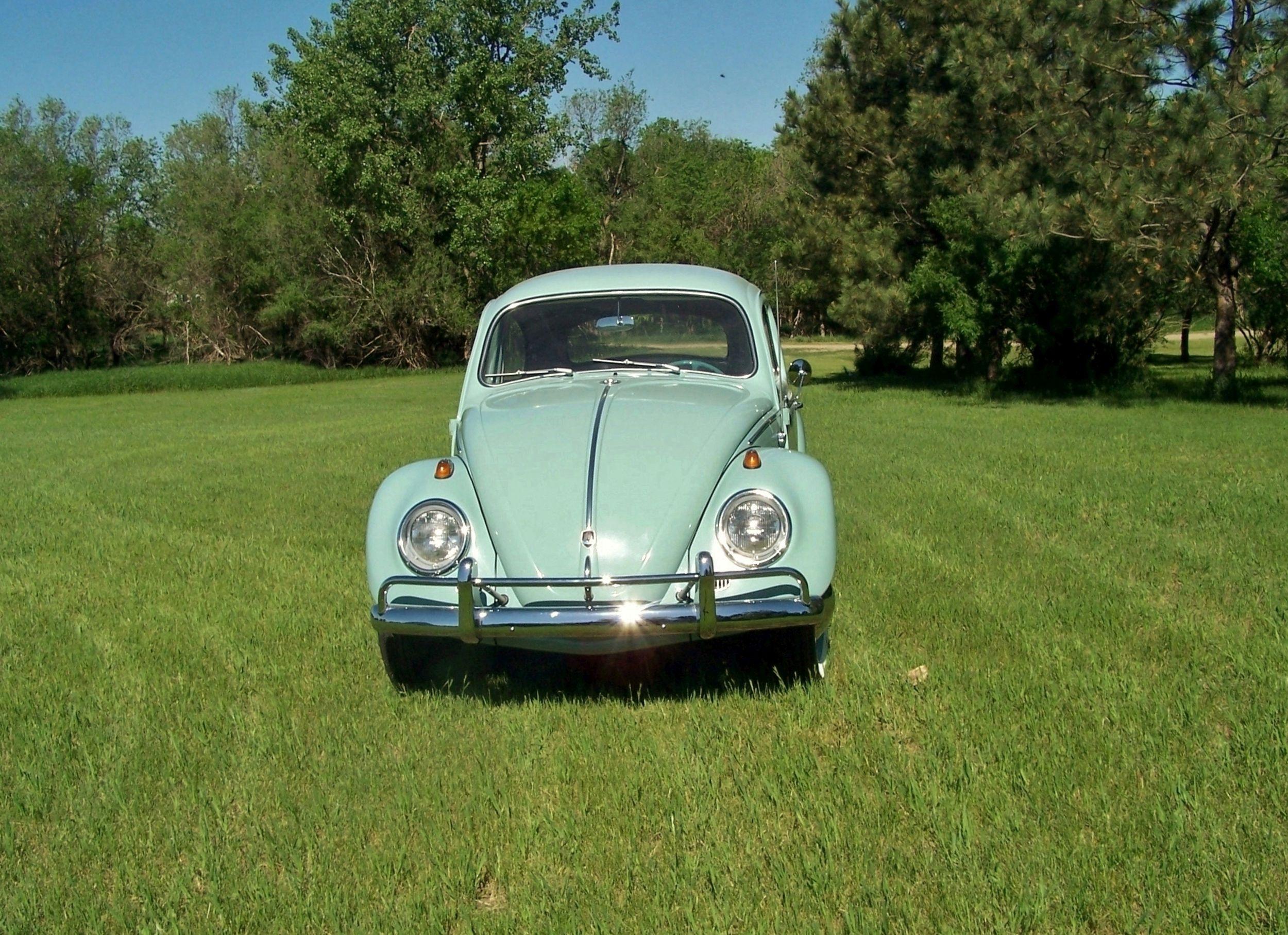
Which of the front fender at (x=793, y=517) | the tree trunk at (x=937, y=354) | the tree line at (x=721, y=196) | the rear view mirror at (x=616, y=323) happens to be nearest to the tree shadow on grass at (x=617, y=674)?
the front fender at (x=793, y=517)

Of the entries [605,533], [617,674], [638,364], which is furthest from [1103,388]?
[605,533]

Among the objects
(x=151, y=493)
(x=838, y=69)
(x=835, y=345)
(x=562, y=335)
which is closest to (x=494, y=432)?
(x=562, y=335)

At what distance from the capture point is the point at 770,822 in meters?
3.72

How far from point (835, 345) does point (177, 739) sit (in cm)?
5671

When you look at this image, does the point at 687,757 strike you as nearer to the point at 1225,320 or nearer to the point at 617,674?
the point at 617,674

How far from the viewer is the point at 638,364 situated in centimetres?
629

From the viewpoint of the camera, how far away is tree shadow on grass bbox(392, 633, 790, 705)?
16.6ft

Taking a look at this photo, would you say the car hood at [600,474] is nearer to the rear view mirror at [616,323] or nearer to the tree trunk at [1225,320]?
the rear view mirror at [616,323]

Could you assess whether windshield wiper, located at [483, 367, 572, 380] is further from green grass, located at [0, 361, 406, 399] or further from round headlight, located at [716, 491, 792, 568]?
green grass, located at [0, 361, 406, 399]

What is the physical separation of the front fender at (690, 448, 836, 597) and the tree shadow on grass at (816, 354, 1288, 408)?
16689 millimetres

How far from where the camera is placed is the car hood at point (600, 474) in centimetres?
457

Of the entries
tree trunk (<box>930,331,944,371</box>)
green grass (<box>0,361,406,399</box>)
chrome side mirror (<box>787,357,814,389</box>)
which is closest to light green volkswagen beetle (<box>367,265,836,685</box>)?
chrome side mirror (<box>787,357,814,389</box>)

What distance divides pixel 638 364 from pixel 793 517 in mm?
1856

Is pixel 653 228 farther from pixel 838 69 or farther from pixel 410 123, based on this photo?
pixel 838 69
